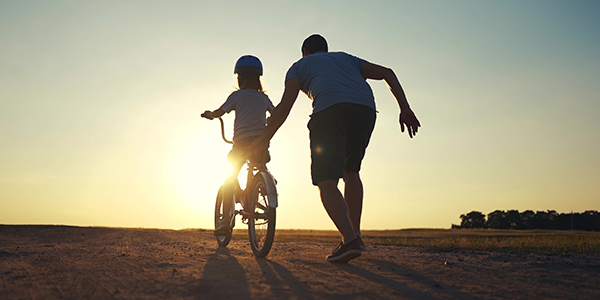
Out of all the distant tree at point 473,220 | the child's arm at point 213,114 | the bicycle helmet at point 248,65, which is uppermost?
the bicycle helmet at point 248,65

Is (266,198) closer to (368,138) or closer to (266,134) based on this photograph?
(266,134)

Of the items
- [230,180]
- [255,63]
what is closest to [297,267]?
[230,180]

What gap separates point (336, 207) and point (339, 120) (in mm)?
804

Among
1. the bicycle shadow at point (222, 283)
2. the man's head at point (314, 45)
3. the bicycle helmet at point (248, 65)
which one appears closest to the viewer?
the bicycle shadow at point (222, 283)

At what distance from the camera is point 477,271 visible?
3584 mm

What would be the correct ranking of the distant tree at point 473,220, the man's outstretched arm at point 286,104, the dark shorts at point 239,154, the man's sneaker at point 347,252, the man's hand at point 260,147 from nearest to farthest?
the man's sneaker at point 347,252, the man's outstretched arm at point 286,104, the man's hand at point 260,147, the dark shorts at point 239,154, the distant tree at point 473,220

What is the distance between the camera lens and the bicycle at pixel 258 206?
468cm

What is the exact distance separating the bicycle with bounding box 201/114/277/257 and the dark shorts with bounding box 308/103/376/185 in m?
0.81

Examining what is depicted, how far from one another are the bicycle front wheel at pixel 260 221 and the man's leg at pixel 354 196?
2.71 ft

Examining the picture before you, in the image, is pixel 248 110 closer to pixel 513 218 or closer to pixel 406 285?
pixel 406 285

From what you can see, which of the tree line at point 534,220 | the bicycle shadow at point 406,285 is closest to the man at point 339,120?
the bicycle shadow at point 406,285

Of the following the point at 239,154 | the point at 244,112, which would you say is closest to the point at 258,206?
the point at 239,154

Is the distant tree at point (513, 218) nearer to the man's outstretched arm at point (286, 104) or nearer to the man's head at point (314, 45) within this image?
the man's head at point (314, 45)

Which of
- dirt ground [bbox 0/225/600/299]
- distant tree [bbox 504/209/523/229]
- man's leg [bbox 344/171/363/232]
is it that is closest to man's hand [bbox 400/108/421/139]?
man's leg [bbox 344/171/363/232]
